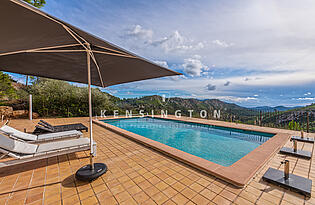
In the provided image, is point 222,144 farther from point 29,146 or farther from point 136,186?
point 29,146

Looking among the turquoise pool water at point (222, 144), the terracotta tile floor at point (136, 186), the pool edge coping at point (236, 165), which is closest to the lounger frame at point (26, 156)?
the terracotta tile floor at point (136, 186)

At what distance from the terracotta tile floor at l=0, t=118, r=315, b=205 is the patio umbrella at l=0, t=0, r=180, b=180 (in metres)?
0.30

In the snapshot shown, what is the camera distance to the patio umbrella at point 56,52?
135cm

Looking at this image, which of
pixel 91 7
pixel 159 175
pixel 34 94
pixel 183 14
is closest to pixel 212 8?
pixel 183 14

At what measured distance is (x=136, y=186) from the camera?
212 cm

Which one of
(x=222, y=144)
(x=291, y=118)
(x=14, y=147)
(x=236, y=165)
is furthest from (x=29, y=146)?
(x=291, y=118)

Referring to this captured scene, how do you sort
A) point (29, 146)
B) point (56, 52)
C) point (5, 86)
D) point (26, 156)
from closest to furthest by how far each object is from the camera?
point (26, 156)
point (56, 52)
point (29, 146)
point (5, 86)

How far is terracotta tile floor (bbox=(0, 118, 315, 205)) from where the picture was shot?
5.98 feet

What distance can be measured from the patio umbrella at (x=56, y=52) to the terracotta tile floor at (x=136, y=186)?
0.30 m

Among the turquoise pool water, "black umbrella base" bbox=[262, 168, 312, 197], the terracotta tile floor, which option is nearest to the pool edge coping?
the terracotta tile floor

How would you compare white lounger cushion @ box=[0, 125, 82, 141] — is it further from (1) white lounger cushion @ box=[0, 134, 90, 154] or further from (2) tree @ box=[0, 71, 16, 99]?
(2) tree @ box=[0, 71, 16, 99]

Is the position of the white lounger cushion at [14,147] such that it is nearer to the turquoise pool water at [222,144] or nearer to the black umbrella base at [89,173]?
the black umbrella base at [89,173]

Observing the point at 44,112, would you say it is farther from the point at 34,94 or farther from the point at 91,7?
the point at 91,7

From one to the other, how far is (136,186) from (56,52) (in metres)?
2.81
